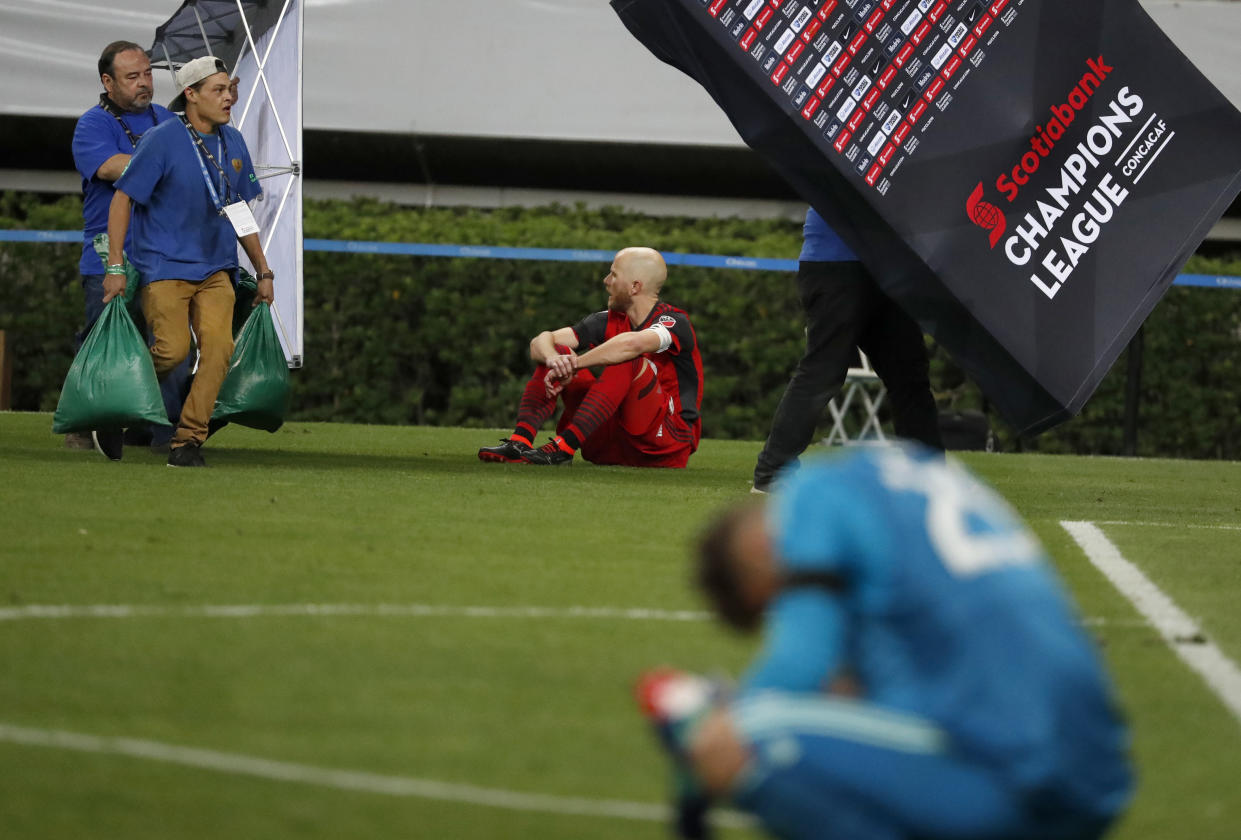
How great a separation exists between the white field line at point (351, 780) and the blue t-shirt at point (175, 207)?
601 centimetres

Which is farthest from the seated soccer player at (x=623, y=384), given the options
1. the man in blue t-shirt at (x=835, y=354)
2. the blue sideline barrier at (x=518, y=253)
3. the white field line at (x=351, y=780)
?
the white field line at (x=351, y=780)

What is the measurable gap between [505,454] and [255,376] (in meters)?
1.89

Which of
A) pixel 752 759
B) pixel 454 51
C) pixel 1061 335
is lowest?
pixel 454 51

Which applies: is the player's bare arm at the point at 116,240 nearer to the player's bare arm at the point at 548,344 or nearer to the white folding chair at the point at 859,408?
the player's bare arm at the point at 548,344

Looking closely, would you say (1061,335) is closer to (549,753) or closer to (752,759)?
(549,753)

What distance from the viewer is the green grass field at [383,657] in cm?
335

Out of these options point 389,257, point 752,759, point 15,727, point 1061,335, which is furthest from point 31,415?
point 752,759

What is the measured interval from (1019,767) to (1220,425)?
14.9 meters

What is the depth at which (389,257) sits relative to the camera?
16422 mm

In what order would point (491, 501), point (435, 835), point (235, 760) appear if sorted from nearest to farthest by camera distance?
point (435, 835), point (235, 760), point (491, 501)

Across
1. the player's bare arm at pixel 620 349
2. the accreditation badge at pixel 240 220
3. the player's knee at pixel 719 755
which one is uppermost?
the player's knee at pixel 719 755

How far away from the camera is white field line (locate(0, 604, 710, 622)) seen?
4973mm

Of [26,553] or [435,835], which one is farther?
[26,553]

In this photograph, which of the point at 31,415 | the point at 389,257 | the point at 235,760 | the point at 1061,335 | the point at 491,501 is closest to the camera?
the point at 235,760
